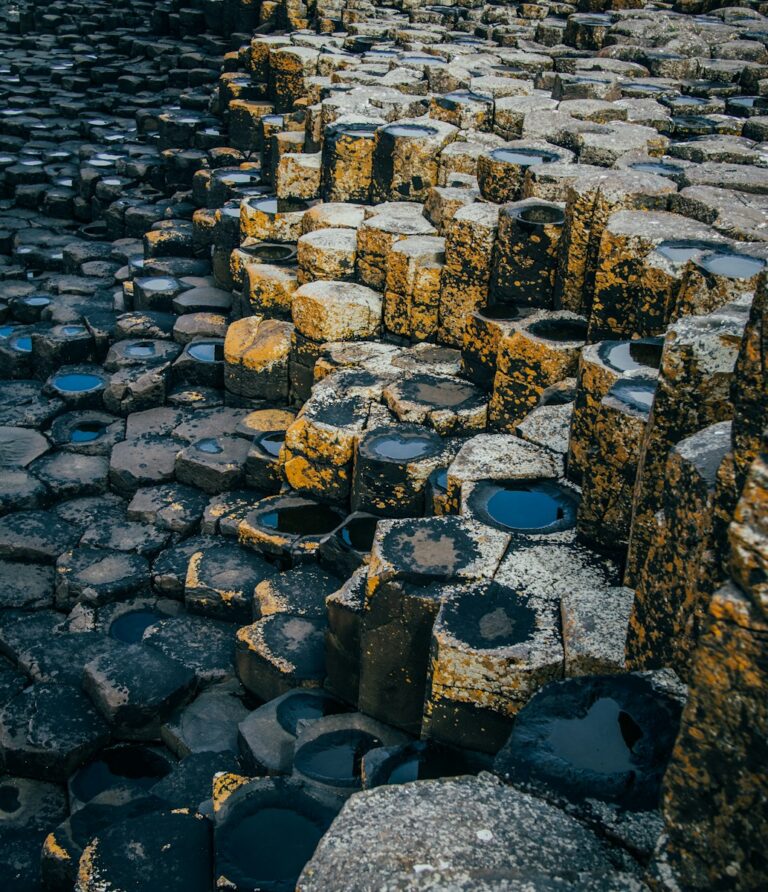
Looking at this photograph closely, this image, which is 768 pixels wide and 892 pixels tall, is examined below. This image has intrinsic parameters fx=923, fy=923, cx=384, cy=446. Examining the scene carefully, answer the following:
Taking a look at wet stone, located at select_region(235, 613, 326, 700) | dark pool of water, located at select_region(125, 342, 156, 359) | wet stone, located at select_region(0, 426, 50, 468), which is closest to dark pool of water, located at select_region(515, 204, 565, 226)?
wet stone, located at select_region(235, 613, 326, 700)

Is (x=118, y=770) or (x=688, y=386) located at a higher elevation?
(x=688, y=386)

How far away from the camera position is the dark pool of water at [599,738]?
2188mm

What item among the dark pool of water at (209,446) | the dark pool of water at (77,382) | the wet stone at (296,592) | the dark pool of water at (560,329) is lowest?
the dark pool of water at (77,382)

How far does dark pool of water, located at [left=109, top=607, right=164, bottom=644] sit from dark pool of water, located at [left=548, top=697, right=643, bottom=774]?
3441 millimetres

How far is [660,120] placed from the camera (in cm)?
682

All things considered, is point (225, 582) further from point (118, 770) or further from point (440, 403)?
point (440, 403)

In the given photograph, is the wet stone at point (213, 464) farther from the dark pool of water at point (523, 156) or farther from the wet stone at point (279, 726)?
the dark pool of water at point (523, 156)

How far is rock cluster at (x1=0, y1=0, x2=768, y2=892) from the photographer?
2004 mm

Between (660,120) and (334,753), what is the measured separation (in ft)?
17.6

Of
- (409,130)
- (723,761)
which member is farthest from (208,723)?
(409,130)

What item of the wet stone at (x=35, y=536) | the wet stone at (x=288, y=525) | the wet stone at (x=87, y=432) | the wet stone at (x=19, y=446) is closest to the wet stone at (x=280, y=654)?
the wet stone at (x=288, y=525)

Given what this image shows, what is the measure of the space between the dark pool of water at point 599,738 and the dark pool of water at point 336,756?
4.01 ft

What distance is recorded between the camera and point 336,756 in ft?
11.4

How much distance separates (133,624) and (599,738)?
12.1 ft
